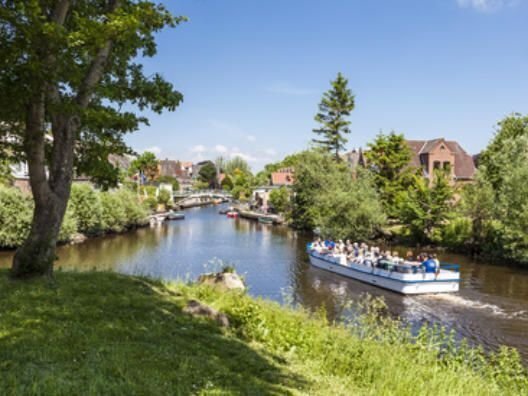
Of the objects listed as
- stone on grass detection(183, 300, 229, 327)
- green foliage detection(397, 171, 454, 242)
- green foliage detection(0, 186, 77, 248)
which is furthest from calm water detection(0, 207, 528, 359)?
stone on grass detection(183, 300, 229, 327)

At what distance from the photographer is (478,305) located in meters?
20.7

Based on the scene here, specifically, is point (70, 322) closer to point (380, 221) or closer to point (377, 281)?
point (377, 281)

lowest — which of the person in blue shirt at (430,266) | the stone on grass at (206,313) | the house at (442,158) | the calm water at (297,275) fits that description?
the calm water at (297,275)

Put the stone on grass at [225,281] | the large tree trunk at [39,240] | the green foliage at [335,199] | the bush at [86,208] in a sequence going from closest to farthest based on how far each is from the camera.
A: the large tree trunk at [39,240], the stone on grass at [225,281], the green foliage at [335,199], the bush at [86,208]

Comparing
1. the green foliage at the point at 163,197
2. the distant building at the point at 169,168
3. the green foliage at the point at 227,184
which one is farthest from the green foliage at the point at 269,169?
the green foliage at the point at 163,197

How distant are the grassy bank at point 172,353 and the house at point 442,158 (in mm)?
47109

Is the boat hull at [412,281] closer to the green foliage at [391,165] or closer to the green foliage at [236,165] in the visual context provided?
the green foliage at [391,165]

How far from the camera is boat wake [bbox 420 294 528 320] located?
62.8 feet

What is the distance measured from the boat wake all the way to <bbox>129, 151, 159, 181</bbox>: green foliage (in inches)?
2664

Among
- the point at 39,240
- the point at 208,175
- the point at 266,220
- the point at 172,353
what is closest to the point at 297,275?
the point at 39,240

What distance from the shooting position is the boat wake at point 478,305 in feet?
62.8

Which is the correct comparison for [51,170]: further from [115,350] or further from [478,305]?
[478,305]

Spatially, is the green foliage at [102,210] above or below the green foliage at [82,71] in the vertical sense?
below

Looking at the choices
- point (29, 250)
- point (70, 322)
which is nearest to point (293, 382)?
point (70, 322)
